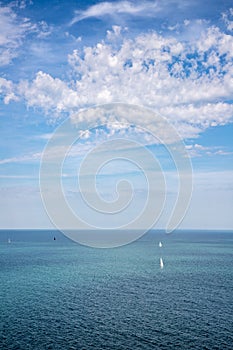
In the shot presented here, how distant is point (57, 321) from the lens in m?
66.6

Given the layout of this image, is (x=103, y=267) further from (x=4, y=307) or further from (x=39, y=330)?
(x=39, y=330)

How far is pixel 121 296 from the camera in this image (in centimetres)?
8731

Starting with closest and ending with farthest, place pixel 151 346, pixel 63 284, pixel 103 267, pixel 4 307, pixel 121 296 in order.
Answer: pixel 151 346
pixel 4 307
pixel 121 296
pixel 63 284
pixel 103 267

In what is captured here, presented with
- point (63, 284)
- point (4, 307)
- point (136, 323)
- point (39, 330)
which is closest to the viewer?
point (39, 330)

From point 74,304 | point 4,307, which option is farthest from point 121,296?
point 4,307

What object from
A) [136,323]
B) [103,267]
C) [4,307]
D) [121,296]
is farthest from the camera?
[103,267]

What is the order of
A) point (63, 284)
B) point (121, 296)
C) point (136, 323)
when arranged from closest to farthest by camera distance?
point (136, 323) → point (121, 296) → point (63, 284)

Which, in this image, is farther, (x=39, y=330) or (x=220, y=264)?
(x=220, y=264)

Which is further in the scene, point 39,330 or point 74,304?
point 74,304

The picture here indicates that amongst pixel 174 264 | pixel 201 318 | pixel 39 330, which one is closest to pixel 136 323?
pixel 201 318

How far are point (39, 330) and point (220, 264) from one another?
355ft

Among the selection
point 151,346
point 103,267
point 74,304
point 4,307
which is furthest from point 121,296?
point 103,267

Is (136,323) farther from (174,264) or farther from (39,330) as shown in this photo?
(174,264)

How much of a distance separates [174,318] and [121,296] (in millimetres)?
21853
